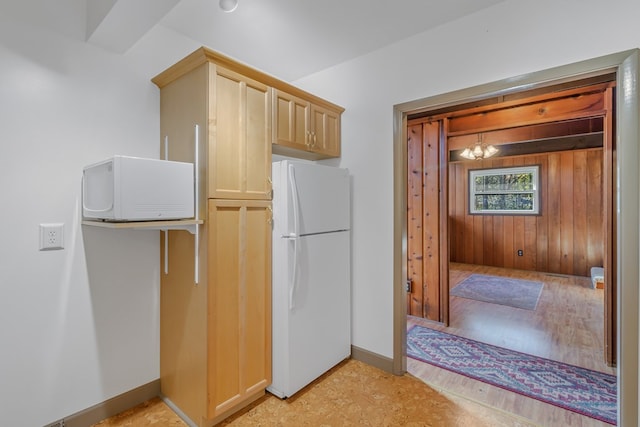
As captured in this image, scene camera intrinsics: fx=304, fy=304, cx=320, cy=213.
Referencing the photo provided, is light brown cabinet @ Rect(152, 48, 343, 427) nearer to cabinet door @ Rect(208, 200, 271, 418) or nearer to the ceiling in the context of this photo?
cabinet door @ Rect(208, 200, 271, 418)

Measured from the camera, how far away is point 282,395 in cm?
206

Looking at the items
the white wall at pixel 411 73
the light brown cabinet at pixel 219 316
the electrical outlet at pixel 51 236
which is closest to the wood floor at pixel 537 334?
the white wall at pixel 411 73

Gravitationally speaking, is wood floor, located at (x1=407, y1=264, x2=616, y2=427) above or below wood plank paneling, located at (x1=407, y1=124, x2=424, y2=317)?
below

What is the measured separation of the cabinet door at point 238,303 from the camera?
69.7 inches

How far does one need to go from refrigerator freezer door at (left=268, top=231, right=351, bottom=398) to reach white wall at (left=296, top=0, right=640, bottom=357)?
0.60ft

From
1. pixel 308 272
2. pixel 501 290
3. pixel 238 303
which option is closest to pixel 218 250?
pixel 238 303

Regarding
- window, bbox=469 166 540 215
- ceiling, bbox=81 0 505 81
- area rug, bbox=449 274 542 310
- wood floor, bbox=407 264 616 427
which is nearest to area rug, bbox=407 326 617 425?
wood floor, bbox=407 264 616 427

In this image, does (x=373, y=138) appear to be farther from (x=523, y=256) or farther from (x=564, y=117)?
(x=523, y=256)

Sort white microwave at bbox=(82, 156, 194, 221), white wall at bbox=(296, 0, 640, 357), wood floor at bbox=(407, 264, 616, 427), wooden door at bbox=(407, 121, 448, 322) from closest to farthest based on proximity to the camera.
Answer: white microwave at bbox=(82, 156, 194, 221), white wall at bbox=(296, 0, 640, 357), wood floor at bbox=(407, 264, 616, 427), wooden door at bbox=(407, 121, 448, 322)

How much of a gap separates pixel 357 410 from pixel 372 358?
58 cm

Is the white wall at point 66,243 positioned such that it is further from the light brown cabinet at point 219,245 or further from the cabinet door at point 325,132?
the cabinet door at point 325,132

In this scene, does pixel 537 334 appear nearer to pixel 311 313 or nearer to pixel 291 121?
pixel 311 313

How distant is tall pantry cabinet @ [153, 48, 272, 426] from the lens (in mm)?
1747

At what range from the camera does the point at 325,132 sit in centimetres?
256
